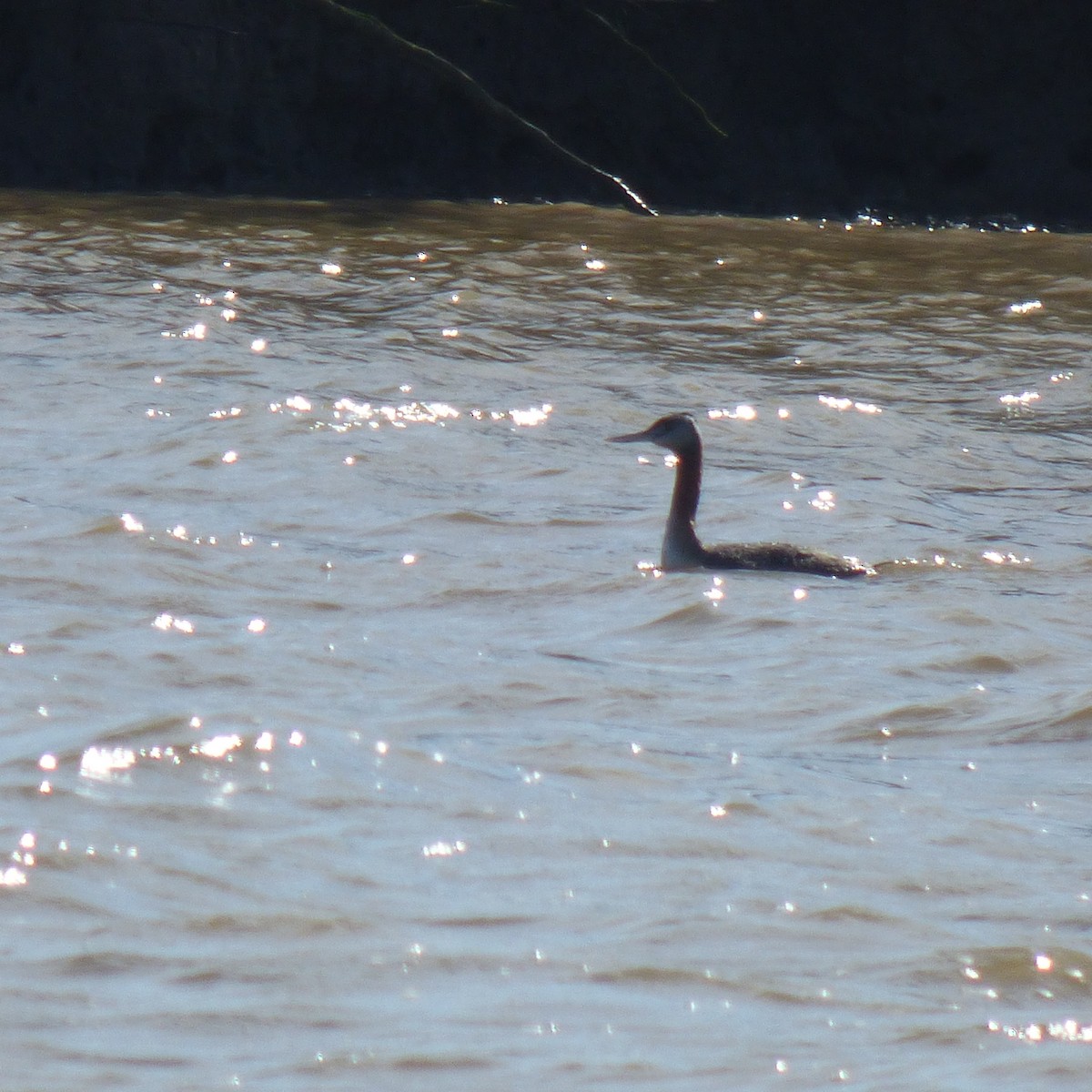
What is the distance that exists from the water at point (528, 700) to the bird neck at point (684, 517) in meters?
0.26

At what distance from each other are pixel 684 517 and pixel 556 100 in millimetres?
12399

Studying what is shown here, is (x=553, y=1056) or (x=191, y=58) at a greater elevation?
(x=191, y=58)

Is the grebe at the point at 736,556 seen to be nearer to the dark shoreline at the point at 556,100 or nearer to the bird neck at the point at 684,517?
the bird neck at the point at 684,517

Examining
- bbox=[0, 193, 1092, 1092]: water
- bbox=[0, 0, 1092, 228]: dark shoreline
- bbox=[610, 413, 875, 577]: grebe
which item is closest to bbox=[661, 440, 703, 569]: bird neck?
bbox=[610, 413, 875, 577]: grebe

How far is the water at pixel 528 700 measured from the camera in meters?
4.48

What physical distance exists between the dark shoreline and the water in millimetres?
5697

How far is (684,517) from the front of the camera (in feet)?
31.0

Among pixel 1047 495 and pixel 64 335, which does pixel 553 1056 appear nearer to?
pixel 1047 495

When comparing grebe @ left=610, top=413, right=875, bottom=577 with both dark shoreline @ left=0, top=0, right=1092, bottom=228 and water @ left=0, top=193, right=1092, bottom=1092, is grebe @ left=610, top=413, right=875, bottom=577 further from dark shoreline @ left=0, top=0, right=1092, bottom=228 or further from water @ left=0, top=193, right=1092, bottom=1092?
dark shoreline @ left=0, top=0, right=1092, bottom=228

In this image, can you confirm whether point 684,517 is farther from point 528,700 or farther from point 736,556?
point 528,700

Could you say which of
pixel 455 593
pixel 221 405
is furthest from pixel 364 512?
pixel 221 405

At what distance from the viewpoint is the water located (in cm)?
448

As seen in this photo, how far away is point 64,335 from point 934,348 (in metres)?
5.98

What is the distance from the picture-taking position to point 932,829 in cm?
574
